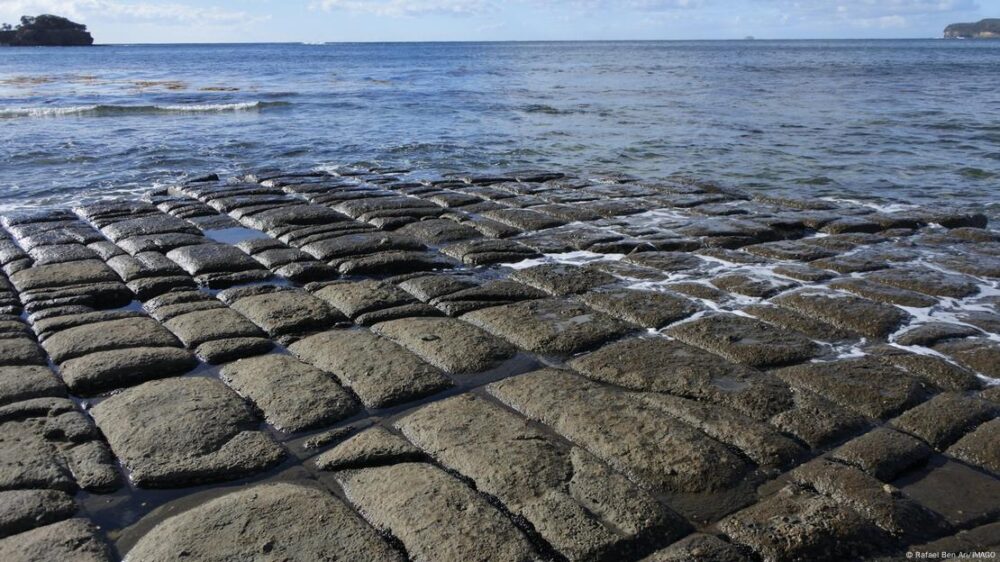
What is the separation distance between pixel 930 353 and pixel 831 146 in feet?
37.3

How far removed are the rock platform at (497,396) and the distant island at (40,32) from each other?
Result: 388 ft

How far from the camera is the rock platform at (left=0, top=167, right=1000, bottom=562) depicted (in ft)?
9.76

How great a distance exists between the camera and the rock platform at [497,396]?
2975mm

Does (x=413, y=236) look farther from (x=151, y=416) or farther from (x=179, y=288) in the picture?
(x=151, y=416)

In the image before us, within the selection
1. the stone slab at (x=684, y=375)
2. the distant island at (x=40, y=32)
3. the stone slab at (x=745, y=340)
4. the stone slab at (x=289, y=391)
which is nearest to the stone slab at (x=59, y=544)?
the stone slab at (x=289, y=391)

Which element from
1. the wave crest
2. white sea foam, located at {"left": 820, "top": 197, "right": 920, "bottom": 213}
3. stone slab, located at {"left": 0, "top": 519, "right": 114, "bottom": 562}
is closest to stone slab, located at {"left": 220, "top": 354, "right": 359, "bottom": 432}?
stone slab, located at {"left": 0, "top": 519, "right": 114, "bottom": 562}

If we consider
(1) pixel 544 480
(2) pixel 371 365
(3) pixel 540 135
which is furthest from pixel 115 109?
(1) pixel 544 480

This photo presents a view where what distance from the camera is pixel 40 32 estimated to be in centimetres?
10600

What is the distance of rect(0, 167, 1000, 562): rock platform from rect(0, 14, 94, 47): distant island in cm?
11823

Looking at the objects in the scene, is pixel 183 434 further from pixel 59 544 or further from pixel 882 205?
pixel 882 205

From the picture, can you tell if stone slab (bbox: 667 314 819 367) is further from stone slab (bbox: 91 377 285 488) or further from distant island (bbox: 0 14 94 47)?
distant island (bbox: 0 14 94 47)

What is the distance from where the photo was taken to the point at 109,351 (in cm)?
464

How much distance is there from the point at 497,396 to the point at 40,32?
124 metres

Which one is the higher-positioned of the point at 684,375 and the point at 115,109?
the point at 115,109
